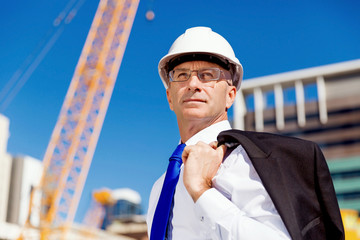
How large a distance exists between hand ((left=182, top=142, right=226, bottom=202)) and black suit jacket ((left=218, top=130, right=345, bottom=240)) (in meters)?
0.15

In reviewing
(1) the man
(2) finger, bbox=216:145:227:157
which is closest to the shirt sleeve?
(1) the man

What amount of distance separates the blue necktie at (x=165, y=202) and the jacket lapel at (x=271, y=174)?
0.39 m

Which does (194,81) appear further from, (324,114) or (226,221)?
(324,114)

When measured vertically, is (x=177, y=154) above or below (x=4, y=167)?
below

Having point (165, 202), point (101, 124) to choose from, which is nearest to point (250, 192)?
point (165, 202)

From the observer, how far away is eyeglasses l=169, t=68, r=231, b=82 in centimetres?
237

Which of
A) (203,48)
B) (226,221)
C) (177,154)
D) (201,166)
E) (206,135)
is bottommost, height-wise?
(226,221)

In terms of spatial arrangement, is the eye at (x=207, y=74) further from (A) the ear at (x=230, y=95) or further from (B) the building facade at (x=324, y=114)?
(B) the building facade at (x=324, y=114)

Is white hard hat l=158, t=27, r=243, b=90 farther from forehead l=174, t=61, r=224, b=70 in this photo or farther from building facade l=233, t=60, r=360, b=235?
building facade l=233, t=60, r=360, b=235

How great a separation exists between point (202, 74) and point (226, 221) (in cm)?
82

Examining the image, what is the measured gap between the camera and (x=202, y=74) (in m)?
2.37

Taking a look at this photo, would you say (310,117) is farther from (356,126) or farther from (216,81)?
(216,81)

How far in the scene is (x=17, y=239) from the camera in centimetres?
3984

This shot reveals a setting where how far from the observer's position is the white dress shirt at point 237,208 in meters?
1.75
